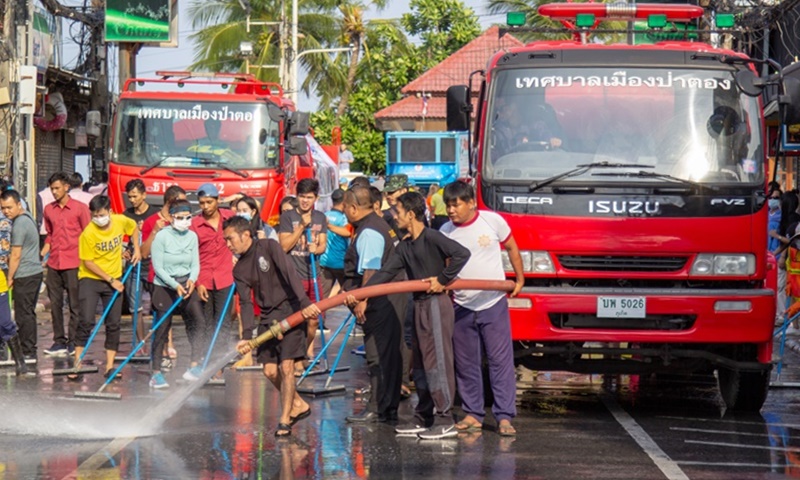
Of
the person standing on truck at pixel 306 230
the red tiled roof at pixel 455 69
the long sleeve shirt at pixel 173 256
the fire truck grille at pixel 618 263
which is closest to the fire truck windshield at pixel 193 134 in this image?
the person standing on truck at pixel 306 230

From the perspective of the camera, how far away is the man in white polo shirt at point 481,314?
9.97 meters

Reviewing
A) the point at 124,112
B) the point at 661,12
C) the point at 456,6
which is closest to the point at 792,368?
the point at 661,12

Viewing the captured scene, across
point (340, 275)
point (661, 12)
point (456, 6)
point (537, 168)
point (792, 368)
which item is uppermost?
point (456, 6)

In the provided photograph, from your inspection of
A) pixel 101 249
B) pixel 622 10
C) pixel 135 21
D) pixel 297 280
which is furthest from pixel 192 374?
pixel 135 21

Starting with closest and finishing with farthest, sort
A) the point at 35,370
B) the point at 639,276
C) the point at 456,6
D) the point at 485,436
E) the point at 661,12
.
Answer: the point at 485,436, the point at 639,276, the point at 661,12, the point at 35,370, the point at 456,6

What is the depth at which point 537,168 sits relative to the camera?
1080 centimetres

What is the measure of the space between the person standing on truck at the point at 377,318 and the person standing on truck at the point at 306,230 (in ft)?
7.63

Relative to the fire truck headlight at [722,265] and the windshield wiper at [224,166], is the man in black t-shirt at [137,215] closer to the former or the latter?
the windshield wiper at [224,166]

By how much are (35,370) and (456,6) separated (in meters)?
46.3

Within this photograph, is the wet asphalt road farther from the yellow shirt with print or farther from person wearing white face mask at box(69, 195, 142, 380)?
the yellow shirt with print

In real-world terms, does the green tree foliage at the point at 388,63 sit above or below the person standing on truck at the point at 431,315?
above

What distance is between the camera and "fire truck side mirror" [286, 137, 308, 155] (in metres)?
21.3

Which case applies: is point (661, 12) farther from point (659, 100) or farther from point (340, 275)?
point (340, 275)

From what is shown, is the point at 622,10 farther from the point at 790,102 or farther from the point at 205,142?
the point at 205,142
